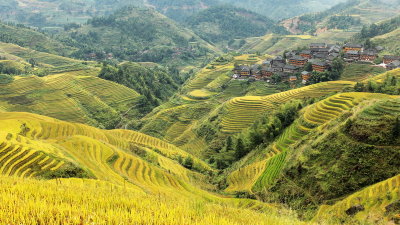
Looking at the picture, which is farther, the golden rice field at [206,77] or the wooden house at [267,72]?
the golden rice field at [206,77]

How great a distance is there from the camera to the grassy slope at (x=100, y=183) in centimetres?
501

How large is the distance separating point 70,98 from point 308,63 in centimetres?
6254

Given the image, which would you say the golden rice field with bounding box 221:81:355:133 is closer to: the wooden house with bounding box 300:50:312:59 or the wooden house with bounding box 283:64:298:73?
the wooden house with bounding box 283:64:298:73

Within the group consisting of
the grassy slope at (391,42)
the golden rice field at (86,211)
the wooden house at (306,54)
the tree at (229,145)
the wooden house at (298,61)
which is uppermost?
the golden rice field at (86,211)

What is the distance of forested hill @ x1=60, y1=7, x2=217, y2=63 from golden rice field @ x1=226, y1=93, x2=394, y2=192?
12658cm

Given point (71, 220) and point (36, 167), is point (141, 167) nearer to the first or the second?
point (36, 167)

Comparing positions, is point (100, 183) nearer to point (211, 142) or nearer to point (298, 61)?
point (211, 142)

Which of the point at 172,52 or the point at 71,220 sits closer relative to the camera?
the point at 71,220

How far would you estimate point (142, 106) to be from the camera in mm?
85875

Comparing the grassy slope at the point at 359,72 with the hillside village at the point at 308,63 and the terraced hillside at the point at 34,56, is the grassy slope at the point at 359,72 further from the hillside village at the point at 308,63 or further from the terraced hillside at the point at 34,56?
the terraced hillside at the point at 34,56

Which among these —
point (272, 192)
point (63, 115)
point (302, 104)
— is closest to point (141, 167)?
point (272, 192)

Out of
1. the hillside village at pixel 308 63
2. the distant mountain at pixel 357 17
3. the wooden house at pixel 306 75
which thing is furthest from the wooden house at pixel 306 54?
the distant mountain at pixel 357 17

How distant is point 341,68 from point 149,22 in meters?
156

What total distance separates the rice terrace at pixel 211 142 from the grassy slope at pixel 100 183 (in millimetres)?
47
